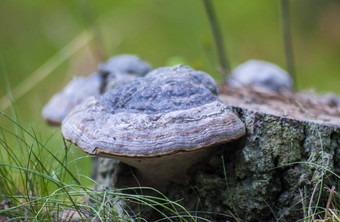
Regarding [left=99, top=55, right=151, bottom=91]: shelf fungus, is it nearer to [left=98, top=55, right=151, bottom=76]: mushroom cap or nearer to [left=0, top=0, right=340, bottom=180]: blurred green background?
[left=98, top=55, right=151, bottom=76]: mushroom cap

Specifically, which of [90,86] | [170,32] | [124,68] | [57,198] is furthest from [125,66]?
[170,32]

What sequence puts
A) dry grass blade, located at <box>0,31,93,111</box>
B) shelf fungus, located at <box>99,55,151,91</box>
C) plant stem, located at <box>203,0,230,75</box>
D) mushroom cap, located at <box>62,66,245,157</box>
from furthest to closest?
dry grass blade, located at <box>0,31,93,111</box>, plant stem, located at <box>203,0,230,75</box>, shelf fungus, located at <box>99,55,151,91</box>, mushroom cap, located at <box>62,66,245,157</box>

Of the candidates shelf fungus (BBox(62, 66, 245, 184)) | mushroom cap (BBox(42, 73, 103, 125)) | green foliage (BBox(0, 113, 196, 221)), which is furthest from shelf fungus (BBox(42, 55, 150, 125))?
shelf fungus (BBox(62, 66, 245, 184))

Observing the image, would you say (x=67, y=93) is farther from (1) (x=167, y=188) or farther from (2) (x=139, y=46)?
(2) (x=139, y=46)

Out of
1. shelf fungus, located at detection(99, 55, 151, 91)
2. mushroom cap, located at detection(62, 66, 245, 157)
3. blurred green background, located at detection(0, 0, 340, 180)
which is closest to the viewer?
mushroom cap, located at detection(62, 66, 245, 157)

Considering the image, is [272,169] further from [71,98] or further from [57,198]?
[71,98]

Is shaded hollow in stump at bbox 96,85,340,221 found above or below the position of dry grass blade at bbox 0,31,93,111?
below

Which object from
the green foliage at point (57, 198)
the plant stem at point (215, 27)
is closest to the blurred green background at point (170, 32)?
the plant stem at point (215, 27)

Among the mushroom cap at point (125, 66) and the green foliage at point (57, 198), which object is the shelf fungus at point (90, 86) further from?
the green foliage at point (57, 198)
